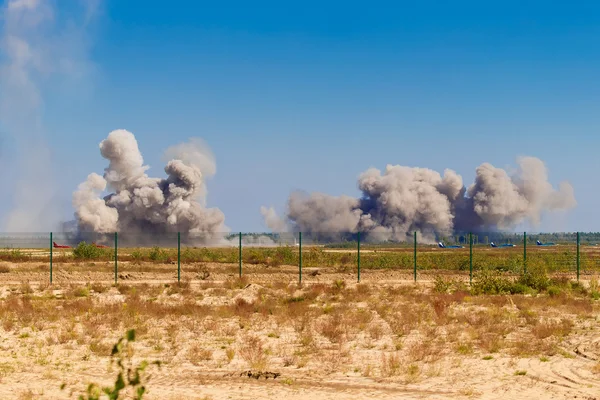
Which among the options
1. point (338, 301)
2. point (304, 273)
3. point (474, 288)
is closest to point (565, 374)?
point (338, 301)

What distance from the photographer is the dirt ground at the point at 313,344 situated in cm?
1248

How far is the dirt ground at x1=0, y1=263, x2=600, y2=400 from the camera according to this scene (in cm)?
1248

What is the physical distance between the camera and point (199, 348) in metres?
16.0

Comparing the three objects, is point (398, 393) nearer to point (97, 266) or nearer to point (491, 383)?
point (491, 383)

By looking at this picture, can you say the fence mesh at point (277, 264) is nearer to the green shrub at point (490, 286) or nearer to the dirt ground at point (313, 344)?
the green shrub at point (490, 286)

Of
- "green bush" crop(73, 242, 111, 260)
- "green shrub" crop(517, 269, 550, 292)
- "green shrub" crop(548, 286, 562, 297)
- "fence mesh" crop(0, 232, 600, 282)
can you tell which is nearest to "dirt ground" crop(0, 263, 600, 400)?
"green shrub" crop(548, 286, 562, 297)

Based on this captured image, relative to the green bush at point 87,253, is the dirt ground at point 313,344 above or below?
below

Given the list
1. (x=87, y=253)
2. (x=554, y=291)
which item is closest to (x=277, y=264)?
(x=87, y=253)

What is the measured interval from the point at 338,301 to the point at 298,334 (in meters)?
8.47

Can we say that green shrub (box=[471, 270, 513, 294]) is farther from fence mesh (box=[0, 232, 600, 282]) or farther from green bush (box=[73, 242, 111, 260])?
green bush (box=[73, 242, 111, 260])

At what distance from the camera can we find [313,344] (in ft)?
54.0

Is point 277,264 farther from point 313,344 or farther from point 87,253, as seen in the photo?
point 313,344

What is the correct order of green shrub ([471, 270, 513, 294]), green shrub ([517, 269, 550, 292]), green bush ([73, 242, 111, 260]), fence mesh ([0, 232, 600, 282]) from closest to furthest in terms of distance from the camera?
1. green shrub ([471, 270, 513, 294])
2. green shrub ([517, 269, 550, 292])
3. fence mesh ([0, 232, 600, 282])
4. green bush ([73, 242, 111, 260])

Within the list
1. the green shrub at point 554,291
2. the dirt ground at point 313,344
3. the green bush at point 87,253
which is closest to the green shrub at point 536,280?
the green shrub at point 554,291
